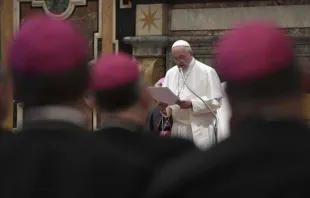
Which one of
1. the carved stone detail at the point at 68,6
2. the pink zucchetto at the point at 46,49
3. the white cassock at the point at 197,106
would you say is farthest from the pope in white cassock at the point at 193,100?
the pink zucchetto at the point at 46,49

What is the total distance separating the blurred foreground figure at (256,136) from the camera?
1678mm

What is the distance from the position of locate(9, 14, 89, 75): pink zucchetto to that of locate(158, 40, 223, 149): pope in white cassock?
4215mm

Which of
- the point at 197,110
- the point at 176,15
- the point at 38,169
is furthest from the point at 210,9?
the point at 38,169

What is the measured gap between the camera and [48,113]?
1.86 metres

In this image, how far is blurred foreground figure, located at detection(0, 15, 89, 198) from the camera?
180 cm

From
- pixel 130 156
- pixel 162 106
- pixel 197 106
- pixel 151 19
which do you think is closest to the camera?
pixel 130 156

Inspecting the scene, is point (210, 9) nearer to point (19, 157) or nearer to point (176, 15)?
point (176, 15)

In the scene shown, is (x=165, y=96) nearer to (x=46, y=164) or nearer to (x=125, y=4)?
(x=125, y=4)

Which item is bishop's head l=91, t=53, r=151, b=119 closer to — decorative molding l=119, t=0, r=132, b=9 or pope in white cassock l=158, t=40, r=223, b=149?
pope in white cassock l=158, t=40, r=223, b=149

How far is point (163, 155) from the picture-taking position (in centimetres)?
231

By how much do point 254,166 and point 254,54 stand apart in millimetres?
265

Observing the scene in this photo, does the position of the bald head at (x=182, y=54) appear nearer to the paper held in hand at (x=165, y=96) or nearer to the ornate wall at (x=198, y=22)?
the paper held in hand at (x=165, y=96)

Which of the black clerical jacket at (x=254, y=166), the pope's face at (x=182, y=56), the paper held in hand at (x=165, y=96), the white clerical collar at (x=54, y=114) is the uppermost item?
the white clerical collar at (x=54, y=114)

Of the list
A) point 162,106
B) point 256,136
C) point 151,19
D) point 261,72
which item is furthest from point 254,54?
point 151,19
